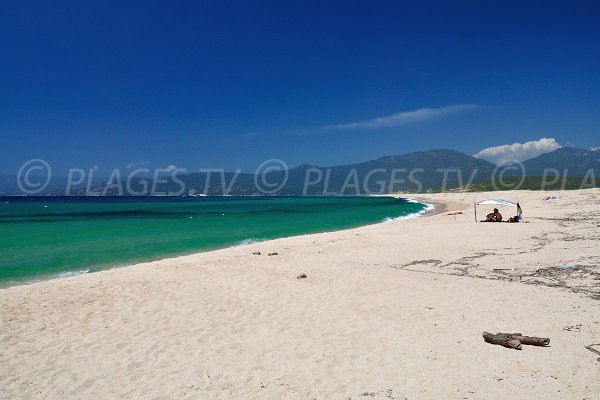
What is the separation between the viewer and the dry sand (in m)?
5.83

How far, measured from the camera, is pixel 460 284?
38.0 feet

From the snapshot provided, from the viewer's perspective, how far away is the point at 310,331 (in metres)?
8.19

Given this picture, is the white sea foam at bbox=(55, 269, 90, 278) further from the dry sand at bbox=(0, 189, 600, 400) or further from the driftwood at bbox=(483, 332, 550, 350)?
the driftwood at bbox=(483, 332, 550, 350)

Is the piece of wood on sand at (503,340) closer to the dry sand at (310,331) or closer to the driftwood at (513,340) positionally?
the driftwood at (513,340)

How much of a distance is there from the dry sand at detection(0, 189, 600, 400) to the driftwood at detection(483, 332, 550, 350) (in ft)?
0.53

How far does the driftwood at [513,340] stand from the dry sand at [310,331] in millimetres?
163

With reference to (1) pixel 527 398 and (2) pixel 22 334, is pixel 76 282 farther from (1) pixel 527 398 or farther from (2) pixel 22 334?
(1) pixel 527 398

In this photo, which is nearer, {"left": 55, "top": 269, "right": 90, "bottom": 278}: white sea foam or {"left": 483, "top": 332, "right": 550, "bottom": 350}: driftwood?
{"left": 483, "top": 332, "right": 550, "bottom": 350}: driftwood

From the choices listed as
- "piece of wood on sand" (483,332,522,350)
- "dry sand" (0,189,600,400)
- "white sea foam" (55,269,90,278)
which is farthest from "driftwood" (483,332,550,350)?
"white sea foam" (55,269,90,278)

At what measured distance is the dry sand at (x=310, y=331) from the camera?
5832 millimetres

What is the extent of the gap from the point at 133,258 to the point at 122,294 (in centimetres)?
953

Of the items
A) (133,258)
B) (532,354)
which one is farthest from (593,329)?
(133,258)

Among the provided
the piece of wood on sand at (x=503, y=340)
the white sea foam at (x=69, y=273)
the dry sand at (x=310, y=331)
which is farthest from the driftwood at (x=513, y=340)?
the white sea foam at (x=69, y=273)

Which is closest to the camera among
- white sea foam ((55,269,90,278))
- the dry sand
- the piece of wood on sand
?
the dry sand
